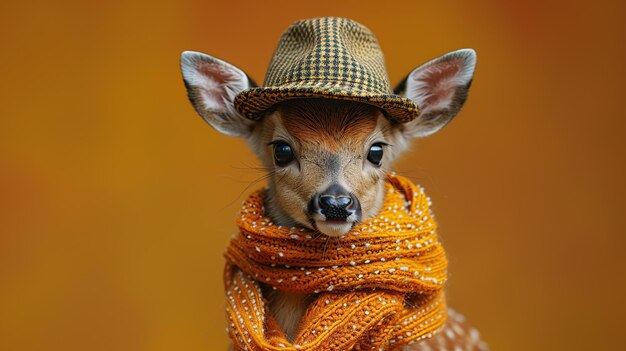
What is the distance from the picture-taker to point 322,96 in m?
1.36

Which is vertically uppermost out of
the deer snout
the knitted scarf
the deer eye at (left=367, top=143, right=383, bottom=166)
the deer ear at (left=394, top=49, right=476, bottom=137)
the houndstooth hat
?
the houndstooth hat

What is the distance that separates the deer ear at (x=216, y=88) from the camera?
5.10 feet

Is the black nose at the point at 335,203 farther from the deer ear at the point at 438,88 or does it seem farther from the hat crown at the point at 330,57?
the deer ear at the point at 438,88

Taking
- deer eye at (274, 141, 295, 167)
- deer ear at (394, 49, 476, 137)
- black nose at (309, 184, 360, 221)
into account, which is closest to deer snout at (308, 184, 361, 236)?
black nose at (309, 184, 360, 221)

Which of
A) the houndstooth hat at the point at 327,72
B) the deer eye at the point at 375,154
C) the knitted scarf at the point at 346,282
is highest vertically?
the houndstooth hat at the point at 327,72

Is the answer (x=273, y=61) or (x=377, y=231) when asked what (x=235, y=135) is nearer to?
(x=273, y=61)

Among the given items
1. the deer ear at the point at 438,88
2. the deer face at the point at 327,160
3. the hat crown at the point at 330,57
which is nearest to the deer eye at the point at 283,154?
the deer face at the point at 327,160

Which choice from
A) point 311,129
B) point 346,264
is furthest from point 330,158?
point 346,264

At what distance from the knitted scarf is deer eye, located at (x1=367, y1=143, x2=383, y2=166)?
0.10m

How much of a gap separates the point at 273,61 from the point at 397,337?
0.56 m

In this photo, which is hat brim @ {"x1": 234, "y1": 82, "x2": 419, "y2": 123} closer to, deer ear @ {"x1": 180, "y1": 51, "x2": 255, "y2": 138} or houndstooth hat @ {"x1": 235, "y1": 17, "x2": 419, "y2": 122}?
houndstooth hat @ {"x1": 235, "y1": 17, "x2": 419, "y2": 122}

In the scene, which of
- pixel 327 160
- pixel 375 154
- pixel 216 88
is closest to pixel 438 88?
pixel 375 154

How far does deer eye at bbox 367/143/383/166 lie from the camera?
1468 millimetres

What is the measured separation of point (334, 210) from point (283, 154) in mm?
185
